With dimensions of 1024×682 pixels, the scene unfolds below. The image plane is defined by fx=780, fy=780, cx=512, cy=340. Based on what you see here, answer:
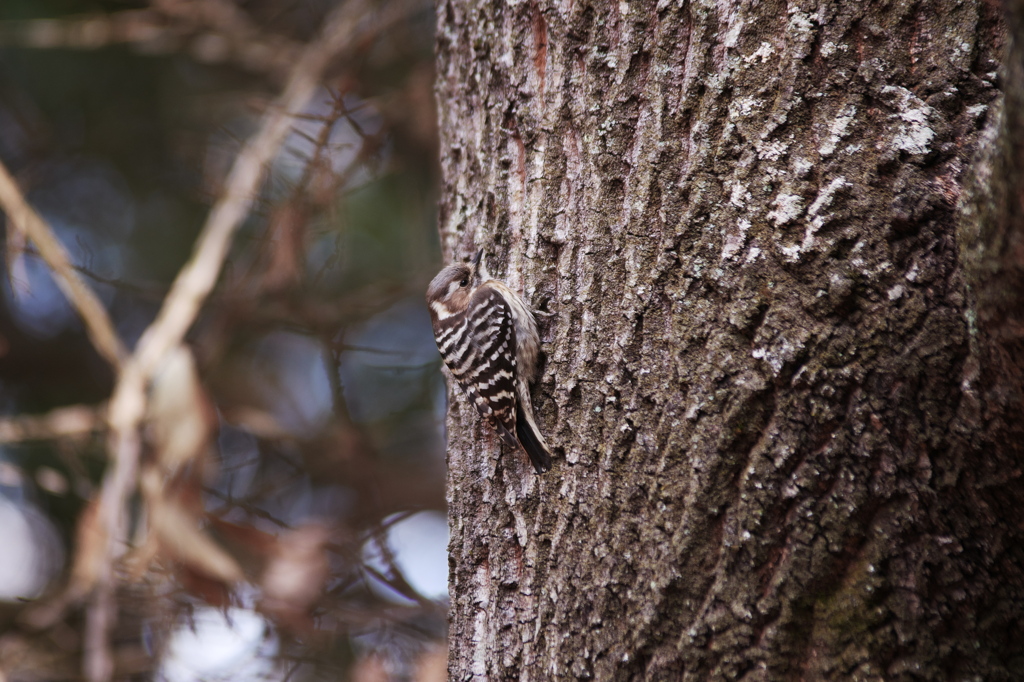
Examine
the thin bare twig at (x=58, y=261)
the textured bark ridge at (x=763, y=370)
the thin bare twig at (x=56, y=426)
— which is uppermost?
the thin bare twig at (x=58, y=261)

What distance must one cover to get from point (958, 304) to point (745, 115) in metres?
0.60

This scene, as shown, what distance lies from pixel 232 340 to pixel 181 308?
6.24ft

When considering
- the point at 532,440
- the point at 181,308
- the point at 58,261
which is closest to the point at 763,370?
the point at 532,440

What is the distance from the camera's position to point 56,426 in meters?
3.88

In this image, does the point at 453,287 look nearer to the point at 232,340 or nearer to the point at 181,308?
the point at 181,308

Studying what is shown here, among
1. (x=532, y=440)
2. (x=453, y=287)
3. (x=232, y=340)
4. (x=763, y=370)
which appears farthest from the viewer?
(x=232, y=340)

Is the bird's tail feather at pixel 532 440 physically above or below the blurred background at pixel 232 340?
below

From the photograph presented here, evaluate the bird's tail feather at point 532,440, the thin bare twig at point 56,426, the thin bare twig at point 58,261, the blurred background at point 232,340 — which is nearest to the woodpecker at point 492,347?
the bird's tail feather at point 532,440

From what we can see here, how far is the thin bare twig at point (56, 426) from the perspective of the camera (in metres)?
3.81

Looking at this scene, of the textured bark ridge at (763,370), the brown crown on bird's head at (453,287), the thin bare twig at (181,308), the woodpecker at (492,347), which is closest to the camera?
the textured bark ridge at (763,370)

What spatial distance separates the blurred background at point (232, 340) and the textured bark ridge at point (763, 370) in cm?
186

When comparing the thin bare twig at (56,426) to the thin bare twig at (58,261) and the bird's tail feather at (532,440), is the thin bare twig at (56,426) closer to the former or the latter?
the thin bare twig at (58,261)

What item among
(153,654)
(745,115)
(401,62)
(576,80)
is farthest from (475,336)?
(401,62)

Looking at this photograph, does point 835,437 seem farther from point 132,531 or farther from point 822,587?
point 132,531
